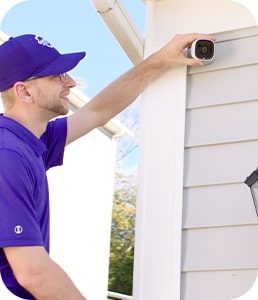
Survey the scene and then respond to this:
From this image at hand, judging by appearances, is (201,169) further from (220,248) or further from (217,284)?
(217,284)

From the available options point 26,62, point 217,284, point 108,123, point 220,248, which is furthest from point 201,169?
point 108,123

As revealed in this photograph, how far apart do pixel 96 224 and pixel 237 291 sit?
4.43 m

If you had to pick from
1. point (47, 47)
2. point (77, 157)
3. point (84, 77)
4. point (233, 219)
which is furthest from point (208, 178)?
point (84, 77)

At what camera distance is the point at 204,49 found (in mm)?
2367

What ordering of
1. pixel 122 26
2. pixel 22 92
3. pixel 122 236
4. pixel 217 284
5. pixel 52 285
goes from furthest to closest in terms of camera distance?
pixel 122 236
pixel 122 26
pixel 22 92
pixel 217 284
pixel 52 285

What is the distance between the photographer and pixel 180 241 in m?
2.24

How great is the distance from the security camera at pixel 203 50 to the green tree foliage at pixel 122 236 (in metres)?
9.18

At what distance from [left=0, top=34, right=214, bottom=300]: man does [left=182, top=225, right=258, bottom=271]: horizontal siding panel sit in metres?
0.48

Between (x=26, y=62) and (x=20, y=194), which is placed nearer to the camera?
(x=20, y=194)

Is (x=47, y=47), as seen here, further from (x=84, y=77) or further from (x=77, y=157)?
(x=84, y=77)

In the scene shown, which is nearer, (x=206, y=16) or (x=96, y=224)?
(x=206, y=16)

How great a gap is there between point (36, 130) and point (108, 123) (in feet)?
12.2

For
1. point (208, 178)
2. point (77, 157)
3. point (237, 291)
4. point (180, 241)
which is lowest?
point (237, 291)

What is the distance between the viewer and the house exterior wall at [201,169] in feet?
7.13
